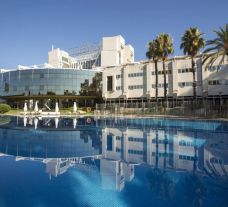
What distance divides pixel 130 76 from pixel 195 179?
1940 inches

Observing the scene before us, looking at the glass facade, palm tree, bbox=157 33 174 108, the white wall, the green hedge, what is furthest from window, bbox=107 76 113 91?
the green hedge

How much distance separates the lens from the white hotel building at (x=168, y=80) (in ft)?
153

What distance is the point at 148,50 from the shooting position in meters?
45.0

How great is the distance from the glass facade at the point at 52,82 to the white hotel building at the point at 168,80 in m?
13.8

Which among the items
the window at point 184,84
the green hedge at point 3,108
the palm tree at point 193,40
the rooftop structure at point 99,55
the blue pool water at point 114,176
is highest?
the rooftop structure at point 99,55

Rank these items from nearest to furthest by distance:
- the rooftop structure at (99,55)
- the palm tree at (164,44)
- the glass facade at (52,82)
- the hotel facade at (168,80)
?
the palm tree at (164,44) < the hotel facade at (168,80) < the glass facade at (52,82) < the rooftop structure at (99,55)

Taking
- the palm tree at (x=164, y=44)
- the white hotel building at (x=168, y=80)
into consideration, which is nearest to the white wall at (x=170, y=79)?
the white hotel building at (x=168, y=80)

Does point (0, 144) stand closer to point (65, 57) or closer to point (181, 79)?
point (181, 79)

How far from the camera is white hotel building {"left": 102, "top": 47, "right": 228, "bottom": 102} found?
46.6m

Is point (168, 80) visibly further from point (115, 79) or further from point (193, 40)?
point (193, 40)

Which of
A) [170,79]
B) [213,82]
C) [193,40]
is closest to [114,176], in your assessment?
[193,40]

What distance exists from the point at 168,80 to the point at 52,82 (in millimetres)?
Answer: 34821

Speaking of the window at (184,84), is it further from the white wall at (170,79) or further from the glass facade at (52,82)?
the glass facade at (52,82)

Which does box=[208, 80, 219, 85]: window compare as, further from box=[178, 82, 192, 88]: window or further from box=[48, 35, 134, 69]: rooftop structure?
box=[48, 35, 134, 69]: rooftop structure
